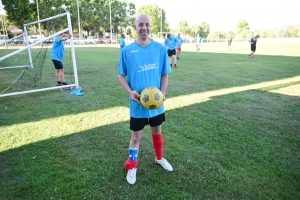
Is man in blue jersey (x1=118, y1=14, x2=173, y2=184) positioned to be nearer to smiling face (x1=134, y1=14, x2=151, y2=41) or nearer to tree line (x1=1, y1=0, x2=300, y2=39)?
smiling face (x1=134, y1=14, x2=151, y2=41)

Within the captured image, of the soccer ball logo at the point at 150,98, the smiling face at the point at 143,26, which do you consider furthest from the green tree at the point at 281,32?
the soccer ball logo at the point at 150,98

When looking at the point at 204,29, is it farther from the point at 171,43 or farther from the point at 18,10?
the point at 171,43

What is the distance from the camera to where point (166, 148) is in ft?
12.6

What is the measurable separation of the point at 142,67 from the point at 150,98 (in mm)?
427

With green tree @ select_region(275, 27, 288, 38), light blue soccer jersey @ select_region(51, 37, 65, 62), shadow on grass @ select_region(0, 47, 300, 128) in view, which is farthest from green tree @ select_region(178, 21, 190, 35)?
light blue soccer jersey @ select_region(51, 37, 65, 62)

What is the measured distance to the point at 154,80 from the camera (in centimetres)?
282

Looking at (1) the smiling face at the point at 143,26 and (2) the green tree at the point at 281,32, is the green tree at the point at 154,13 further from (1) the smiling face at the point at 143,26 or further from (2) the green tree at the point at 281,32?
(1) the smiling face at the point at 143,26

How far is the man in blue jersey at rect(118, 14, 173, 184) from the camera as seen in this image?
Answer: 2652mm

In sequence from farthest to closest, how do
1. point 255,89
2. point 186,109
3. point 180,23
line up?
point 180,23, point 255,89, point 186,109

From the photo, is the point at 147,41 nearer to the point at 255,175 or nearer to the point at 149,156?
the point at 149,156

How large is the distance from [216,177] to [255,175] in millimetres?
573

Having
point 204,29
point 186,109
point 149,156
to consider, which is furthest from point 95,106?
point 204,29

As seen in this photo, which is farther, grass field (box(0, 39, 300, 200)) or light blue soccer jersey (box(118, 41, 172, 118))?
grass field (box(0, 39, 300, 200))

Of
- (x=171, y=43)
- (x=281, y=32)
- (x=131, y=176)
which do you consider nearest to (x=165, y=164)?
(x=131, y=176)
